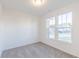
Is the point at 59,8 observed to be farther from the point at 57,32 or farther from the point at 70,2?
the point at 57,32

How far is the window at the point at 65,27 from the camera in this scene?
10.1 ft

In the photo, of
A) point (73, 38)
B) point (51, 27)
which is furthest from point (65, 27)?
point (51, 27)

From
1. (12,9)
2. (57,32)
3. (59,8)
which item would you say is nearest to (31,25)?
(12,9)

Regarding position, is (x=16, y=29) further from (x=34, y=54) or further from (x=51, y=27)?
(x=51, y=27)

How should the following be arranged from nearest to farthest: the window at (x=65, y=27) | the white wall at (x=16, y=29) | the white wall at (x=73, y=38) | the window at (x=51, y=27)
Answer: 1. the white wall at (x=73, y=38)
2. the window at (x=65, y=27)
3. the white wall at (x=16, y=29)
4. the window at (x=51, y=27)

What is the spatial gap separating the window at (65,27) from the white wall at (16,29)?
5.88 ft

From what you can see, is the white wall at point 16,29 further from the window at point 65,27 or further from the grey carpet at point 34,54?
the window at point 65,27

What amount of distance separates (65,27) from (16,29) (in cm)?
246

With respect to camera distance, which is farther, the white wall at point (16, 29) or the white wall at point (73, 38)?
the white wall at point (16, 29)

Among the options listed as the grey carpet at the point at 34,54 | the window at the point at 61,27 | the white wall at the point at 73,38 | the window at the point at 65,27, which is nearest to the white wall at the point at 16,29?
the grey carpet at the point at 34,54

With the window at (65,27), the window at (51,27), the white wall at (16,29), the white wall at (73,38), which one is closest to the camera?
the white wall at (73,38)

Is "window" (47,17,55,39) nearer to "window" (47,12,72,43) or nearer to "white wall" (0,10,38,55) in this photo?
"window" (47,12,72,43)

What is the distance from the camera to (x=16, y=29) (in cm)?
403

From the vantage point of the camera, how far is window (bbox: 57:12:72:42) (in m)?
3.07
